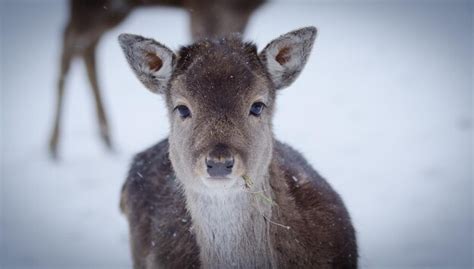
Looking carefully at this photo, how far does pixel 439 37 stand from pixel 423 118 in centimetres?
364

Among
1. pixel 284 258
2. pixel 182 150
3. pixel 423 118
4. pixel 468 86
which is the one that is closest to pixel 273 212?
pixel 284 258

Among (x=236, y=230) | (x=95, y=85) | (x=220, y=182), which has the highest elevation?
(x=95, y=85)

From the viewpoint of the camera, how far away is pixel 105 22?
28.9 ft

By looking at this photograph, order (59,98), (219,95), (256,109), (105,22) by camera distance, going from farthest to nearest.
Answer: (59,98), (105,22), (256,109), (219,95)

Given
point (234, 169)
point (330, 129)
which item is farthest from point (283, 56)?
point (330, 129)

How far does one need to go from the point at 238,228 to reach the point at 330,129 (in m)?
5.54

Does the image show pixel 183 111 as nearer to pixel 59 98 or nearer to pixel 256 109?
pixel 256 109

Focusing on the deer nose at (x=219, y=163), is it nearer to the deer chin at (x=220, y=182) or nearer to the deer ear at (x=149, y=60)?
the deer chin at (x=220, y=182)

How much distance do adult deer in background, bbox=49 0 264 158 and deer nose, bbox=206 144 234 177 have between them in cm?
547

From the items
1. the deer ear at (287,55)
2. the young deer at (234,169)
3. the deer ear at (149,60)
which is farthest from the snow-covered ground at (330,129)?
the deer ear at (149,60)

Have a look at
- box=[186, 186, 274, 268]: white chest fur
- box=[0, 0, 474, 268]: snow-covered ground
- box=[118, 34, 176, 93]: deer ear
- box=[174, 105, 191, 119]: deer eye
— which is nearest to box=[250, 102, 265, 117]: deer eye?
box=[174, 105, 191, 119]: deer eye

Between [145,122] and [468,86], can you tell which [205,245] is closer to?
[145,122]

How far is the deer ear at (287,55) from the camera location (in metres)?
3.89

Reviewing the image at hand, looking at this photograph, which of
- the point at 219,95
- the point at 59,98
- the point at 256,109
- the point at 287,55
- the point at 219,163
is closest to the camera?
the point at 219,163
